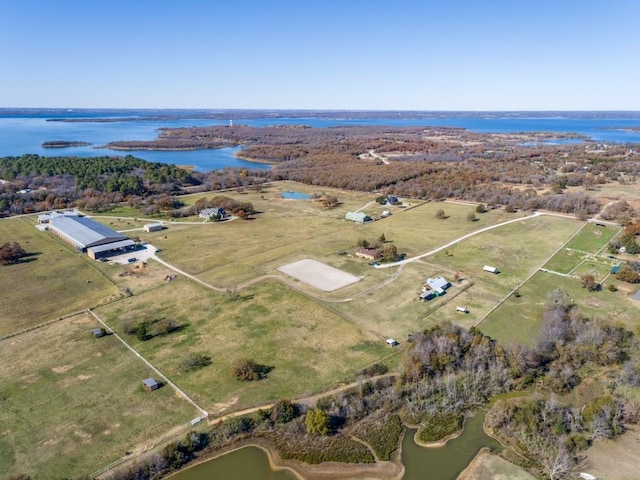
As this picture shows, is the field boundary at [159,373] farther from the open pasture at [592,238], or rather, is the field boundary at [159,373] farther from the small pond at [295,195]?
the small pond at [295,195]

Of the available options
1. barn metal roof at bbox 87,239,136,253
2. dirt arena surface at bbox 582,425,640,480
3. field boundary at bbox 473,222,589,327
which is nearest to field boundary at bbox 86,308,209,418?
barn metal roof at bbox 87,239,136,253

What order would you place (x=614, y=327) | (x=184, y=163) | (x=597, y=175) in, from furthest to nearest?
(x=184, y=163)
(x=597, y=175)
(x=614, y=327)

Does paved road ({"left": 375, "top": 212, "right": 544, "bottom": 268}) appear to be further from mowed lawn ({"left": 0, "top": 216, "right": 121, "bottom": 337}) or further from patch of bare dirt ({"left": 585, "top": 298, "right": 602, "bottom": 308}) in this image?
mowed lawn ({"left": 0, "top": 216, "right": 121, "bottom": 337})

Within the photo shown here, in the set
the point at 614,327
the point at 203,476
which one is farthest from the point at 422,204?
the point at 203,476

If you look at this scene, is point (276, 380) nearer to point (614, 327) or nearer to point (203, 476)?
point (203, 476)

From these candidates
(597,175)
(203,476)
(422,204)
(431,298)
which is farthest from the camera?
(597,175)

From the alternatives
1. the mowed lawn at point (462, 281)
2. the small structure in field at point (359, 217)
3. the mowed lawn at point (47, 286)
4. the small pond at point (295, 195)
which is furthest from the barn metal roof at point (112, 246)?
the small pond at point (295, 195)

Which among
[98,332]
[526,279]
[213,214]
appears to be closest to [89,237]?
[213,214]
